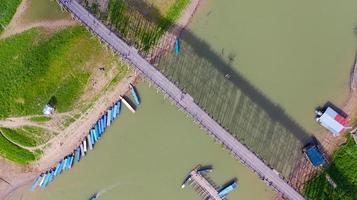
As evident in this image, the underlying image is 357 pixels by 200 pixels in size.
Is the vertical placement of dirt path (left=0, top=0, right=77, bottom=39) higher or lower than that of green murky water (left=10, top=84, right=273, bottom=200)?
higher

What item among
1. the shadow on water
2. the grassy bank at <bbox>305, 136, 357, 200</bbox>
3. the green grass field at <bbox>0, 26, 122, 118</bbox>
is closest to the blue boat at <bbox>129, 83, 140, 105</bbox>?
the shadow on water

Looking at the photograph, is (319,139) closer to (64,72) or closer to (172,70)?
(172,70)

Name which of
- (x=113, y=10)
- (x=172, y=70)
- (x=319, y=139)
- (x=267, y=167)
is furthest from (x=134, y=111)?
(x=319, y=139)

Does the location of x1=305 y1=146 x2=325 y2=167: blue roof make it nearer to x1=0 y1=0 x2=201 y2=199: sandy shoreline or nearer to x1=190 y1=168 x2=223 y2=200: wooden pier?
x1=190 y1=168 x2=223 y2=200: wooden pier

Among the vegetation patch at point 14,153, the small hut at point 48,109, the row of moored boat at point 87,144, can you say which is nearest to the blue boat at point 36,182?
the row of moored boat at point 87,144

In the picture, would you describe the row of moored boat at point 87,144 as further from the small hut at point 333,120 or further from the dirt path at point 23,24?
the small hut at point 333,120

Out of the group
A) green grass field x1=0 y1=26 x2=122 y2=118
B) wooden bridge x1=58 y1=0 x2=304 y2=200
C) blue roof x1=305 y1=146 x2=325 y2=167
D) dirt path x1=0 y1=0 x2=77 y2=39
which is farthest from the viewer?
dirt path x1=0 y1=0 x2=77 y2=39
